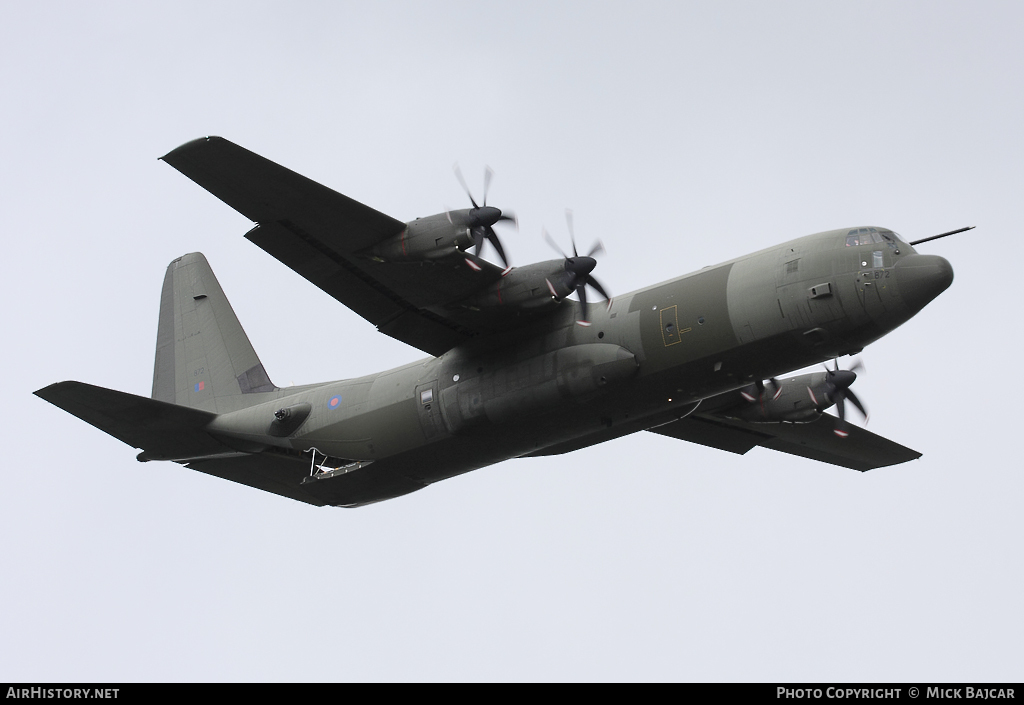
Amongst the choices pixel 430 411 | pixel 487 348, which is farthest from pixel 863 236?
pixel 430 411

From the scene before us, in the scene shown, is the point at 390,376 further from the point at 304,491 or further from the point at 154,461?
the point at 154,461

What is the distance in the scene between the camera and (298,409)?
28.8 metres

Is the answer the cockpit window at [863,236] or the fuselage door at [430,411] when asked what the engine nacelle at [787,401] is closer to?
the cockpit window at [863,236]

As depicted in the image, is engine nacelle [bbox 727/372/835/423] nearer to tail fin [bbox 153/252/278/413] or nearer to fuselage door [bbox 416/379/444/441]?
fuselage door [bbox 416/379/444/441]

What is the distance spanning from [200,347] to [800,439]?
1810 cm

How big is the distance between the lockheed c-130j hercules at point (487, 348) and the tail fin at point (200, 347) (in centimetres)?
87

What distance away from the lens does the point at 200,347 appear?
33344 mm

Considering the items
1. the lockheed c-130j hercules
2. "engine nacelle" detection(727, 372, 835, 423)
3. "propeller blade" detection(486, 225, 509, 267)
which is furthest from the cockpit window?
"propeller blade" detection(486, 225, 509, 267)

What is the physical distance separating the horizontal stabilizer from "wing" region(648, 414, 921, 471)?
490 inches

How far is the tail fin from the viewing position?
Result: 3200 centimetres

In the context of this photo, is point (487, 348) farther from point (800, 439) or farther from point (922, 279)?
point (800, 439)

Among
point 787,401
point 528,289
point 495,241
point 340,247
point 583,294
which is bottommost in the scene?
point 787,401

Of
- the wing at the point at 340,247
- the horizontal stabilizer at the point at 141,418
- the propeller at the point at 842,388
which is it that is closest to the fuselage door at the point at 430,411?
the wing at the point at 340,247
